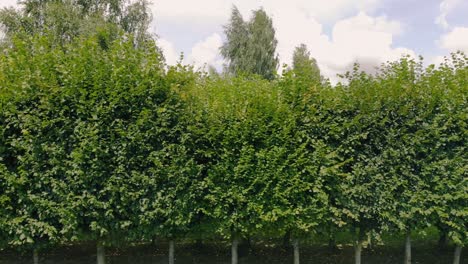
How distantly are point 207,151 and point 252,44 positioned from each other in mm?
22484

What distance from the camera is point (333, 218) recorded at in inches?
215

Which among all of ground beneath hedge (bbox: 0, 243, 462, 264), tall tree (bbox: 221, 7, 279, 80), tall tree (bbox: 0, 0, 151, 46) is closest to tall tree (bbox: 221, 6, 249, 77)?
tall tree (bbox: 221, 7, 279, 80)

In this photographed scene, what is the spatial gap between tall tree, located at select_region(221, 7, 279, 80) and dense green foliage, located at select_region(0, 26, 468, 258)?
2095 cm

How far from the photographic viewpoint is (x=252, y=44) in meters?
26.6

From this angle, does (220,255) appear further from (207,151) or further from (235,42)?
(235,42)

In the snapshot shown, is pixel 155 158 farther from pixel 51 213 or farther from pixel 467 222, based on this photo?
pixel 467 222

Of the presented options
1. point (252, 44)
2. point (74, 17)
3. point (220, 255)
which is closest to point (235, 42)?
point (252, 44)

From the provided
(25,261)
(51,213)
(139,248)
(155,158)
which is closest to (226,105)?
(155,158)

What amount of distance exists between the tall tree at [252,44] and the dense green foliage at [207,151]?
2095cm

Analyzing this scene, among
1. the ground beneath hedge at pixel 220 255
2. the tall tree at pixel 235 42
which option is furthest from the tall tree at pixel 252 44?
the ground beneath hedge at pixel 220 255

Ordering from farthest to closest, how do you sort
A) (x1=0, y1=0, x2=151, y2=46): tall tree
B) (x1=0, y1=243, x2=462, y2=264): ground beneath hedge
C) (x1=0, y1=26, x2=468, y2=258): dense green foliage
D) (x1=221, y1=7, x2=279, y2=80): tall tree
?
(x1=221, y1=7, x2=279, y2=80): tall tree, (x1=0, y1=0, x2=151, y2=46): tall tree, (x1=0, y1=243, x2=462, y2=264): ground beneath hedge, (x1=0, y1=26, x2=468, y2=258): dense green foliage

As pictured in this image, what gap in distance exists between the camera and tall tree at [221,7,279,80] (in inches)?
1039

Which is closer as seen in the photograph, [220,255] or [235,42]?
[220,255]

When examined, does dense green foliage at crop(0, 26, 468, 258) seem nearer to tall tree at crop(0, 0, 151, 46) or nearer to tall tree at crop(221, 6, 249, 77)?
tall tree at crop(0, 0, 151, 46)
